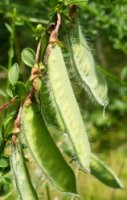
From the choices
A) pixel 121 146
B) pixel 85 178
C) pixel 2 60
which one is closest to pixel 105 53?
pixel 2 60

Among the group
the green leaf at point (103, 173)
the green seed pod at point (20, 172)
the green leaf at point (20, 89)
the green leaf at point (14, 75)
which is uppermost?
the green leaf at point (14, 75)

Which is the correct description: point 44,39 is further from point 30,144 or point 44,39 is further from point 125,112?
point 125,112

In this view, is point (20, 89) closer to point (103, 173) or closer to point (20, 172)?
point (20, 172)

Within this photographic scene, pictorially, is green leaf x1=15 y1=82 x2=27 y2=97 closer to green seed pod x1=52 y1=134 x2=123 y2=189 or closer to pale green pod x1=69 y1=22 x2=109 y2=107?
pale green pod x1=69 y1=22 x2=109 y2=107

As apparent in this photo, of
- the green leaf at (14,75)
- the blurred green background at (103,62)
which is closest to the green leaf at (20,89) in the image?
the green leaf at (14,75)

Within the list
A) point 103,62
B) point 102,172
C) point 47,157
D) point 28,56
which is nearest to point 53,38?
point 28,56

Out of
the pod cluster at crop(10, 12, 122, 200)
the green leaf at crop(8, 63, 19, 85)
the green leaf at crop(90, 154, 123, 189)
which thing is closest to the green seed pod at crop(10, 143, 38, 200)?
the pod cluster at crop(10, 12, 122, 200)

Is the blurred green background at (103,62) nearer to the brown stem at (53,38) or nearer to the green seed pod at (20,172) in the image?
the brown stem at (53,38)
